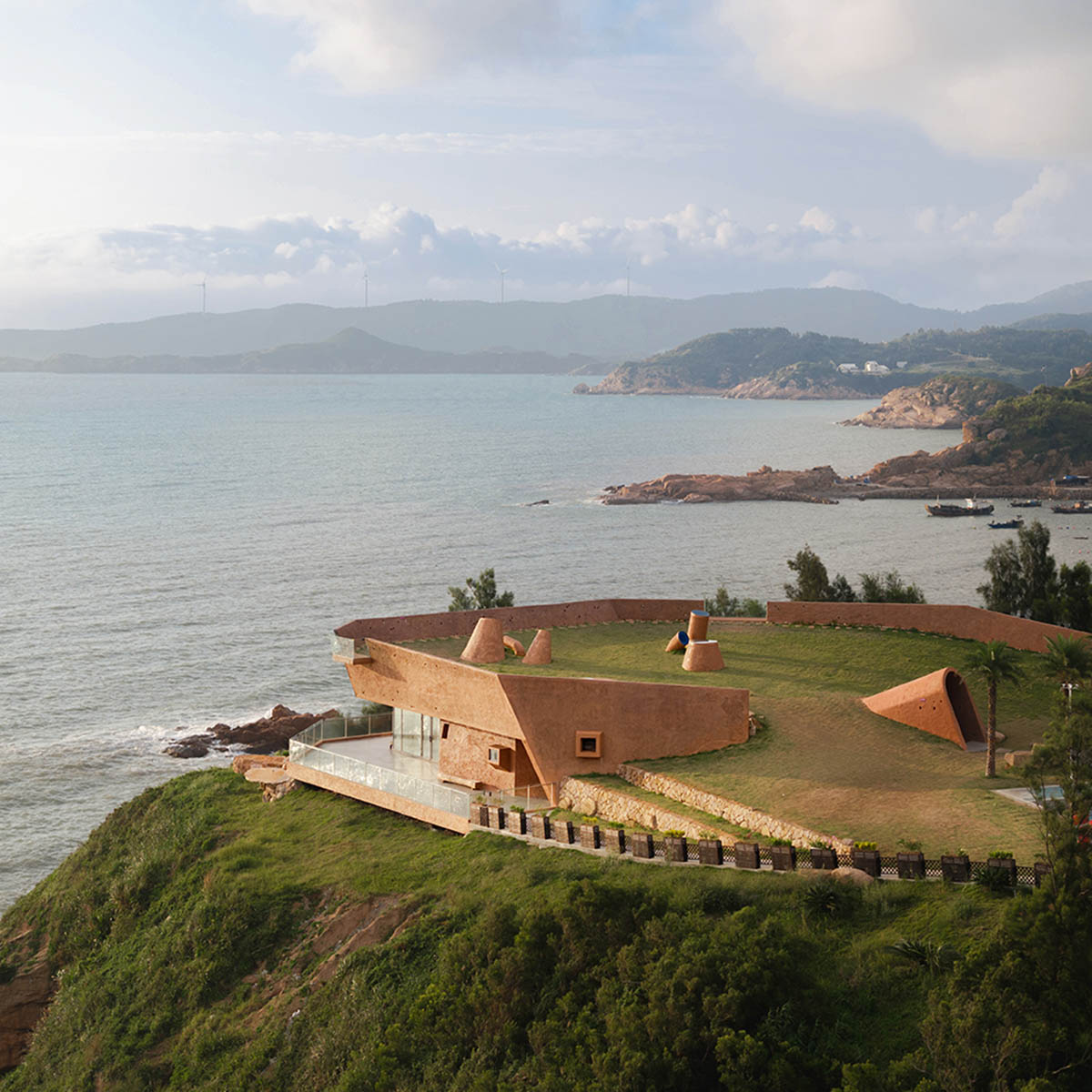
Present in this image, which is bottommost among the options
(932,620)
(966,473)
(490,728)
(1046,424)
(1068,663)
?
(966,473)

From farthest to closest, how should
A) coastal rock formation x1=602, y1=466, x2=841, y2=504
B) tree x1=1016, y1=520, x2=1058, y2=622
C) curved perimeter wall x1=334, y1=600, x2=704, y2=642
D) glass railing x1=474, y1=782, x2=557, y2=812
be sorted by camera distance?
coastal rock formation x1=602, y1=466, x2=841, y2=504 < tree x1=1016, y1=520, x2=1058, y2=622 < curved perimeter wall x1=334, y1=600, x2=704, y2=642 < glass railing x1=474, y1=782, x2=557, y2=812

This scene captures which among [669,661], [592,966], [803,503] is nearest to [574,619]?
[669,661]

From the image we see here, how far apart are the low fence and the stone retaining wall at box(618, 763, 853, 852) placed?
0.75 m

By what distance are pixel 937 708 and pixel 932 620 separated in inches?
392

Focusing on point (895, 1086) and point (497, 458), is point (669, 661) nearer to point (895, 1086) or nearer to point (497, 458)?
point (895, 1086)

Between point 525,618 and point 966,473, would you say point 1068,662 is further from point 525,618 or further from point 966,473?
point 966,473

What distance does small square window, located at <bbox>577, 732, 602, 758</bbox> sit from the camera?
30438mm

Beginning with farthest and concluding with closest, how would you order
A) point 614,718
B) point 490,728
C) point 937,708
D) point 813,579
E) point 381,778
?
point 813,579
point 381,778
point 490,728
point 937,708
point 614,718

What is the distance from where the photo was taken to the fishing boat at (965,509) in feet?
407

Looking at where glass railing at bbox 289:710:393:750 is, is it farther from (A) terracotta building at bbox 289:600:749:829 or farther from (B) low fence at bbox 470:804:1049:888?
(B) low fence at bbox 470:804:1049:888

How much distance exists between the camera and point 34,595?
81.4 meters

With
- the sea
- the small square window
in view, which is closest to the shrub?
the small square window

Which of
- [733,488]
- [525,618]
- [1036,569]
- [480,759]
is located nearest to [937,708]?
[480,759]

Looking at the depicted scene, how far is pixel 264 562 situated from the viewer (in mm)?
92938
